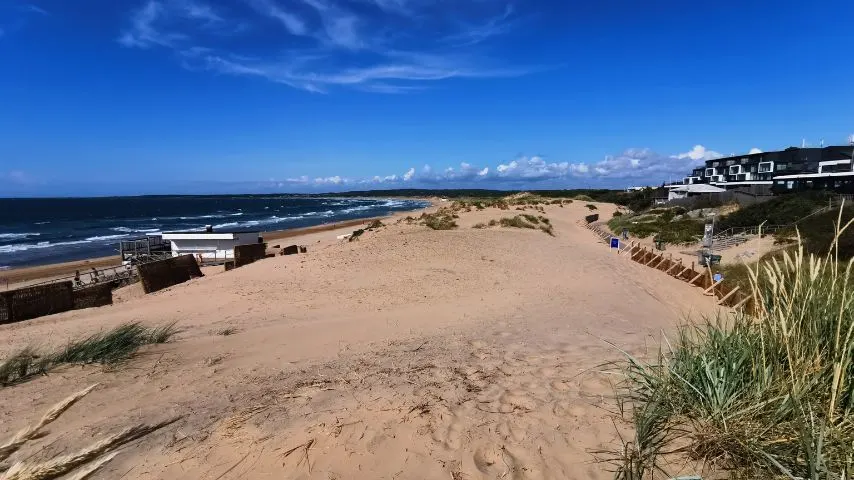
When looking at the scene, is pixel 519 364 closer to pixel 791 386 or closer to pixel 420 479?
pixel 420 479

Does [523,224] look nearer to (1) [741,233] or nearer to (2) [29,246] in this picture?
(1) [741,233]

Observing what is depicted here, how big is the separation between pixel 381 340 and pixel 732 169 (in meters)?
91.9

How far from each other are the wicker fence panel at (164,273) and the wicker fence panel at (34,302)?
10.7ft

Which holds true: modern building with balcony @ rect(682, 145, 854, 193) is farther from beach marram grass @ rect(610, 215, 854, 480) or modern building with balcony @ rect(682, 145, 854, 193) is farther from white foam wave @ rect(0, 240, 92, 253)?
white foam wave @ rect(0, 240, 92, 253)

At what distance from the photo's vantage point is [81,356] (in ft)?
19.4

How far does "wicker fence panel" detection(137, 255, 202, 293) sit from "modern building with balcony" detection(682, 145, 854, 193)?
54666mm

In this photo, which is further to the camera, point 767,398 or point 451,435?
point 451,435

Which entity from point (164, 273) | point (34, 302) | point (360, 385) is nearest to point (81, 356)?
point (360, 385)

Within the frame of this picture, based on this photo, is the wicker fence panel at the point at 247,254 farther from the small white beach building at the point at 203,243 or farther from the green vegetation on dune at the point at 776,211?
the green vegetation on dune at the point at 776,211

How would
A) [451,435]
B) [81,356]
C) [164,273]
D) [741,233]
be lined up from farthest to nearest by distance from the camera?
[741,233] → [164,273] → [81,356] → [451,435]

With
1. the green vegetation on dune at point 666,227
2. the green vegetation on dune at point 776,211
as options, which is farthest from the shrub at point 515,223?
the green vegetation on dune at point 776,211

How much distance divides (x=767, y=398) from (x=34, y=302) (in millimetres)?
16098

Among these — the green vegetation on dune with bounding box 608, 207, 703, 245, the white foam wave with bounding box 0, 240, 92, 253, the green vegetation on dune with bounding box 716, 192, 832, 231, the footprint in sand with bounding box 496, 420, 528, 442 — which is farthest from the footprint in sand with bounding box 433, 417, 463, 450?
the white foam wave with bounding box 0, 240, 92, 253

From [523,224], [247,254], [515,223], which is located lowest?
[247,254]
